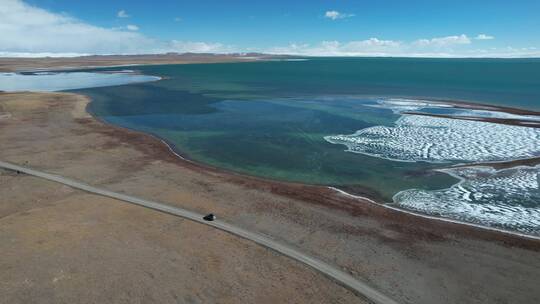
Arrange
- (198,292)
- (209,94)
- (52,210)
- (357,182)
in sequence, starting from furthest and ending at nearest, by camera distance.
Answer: (209,94), (357,182), (52,210), (198,292)

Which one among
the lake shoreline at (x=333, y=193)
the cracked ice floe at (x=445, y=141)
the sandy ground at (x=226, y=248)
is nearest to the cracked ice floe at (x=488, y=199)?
the lake shoreline at (x=333, y=193)

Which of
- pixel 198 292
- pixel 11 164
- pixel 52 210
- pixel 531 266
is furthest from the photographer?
pixel 11 164

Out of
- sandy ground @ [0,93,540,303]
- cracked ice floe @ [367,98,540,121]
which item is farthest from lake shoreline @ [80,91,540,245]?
cracked ice floe @ [367,98,540,121]

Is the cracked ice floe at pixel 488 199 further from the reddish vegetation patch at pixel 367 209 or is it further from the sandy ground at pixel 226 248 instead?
the sandy ground at pixel 226 248

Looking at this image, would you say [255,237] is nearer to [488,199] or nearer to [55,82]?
[488,199]

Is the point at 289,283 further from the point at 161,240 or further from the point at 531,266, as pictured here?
the point at 531,266

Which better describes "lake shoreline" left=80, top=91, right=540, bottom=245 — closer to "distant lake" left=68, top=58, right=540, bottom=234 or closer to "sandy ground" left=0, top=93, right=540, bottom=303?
"sandy ground" left=0, top=93, right=540, bottom=303

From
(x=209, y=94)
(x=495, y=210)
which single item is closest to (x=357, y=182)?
(x=495, y=210)
